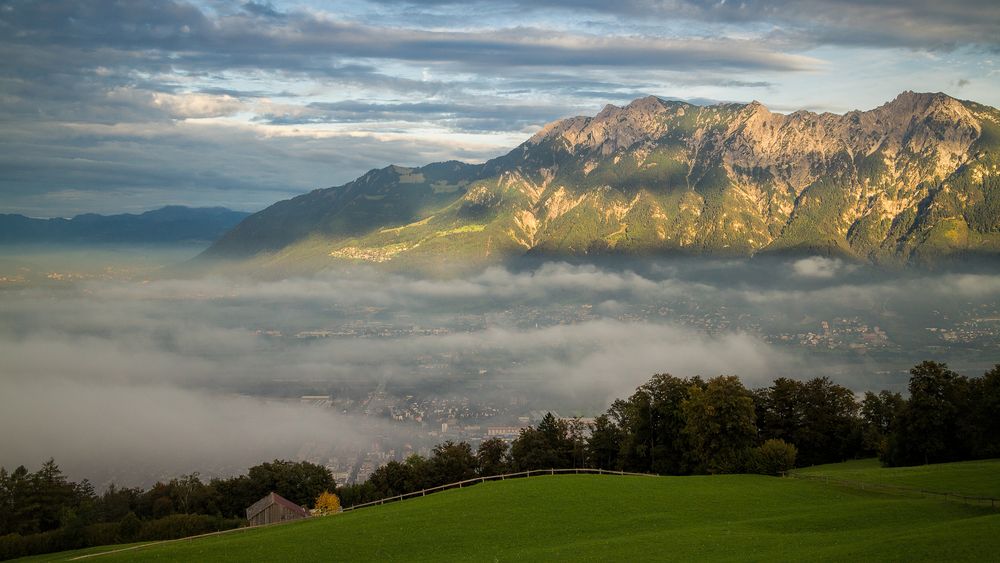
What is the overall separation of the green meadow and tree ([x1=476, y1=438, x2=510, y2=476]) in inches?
1127

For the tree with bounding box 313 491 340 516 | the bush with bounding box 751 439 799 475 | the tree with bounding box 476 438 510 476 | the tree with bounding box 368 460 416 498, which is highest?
the bush with bounding box 751 439 799 475

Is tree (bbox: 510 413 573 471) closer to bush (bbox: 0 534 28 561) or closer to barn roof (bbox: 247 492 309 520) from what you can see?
barn roof (bbox: 247 492 309 520)

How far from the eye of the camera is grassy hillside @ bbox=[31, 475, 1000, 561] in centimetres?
3612

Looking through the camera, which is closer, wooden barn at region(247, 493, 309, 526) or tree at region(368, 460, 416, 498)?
wooden barn at region(247, 493, 309, 526)

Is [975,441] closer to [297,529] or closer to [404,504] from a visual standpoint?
[404,504]

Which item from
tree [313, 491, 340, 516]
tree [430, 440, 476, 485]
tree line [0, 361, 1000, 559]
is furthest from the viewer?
tree [430, 440, 476, 485]

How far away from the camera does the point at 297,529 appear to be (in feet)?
175

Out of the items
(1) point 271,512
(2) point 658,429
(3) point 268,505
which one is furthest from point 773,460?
(3) point 268,505

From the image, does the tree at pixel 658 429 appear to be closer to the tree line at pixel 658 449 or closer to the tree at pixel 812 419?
the tree line at pixel 658 449

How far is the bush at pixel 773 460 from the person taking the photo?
71.9 meters

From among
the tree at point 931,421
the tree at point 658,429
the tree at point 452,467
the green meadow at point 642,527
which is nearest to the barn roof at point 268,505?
the green meadow at point 642,527

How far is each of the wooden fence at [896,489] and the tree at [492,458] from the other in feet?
115

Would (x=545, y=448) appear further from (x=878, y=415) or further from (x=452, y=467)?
(x=878, y=415)

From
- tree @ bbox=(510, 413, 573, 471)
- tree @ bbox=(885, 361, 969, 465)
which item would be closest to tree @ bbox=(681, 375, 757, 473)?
tree @ bbox=(885, 361, 969, 465)
